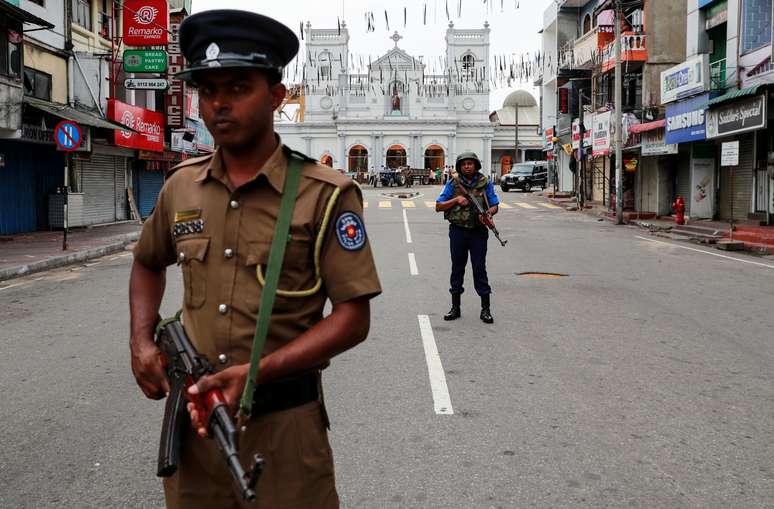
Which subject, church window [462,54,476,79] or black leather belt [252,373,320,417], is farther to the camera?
church window [462,54,476,79]

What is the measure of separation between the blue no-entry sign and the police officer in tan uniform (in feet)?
47.6

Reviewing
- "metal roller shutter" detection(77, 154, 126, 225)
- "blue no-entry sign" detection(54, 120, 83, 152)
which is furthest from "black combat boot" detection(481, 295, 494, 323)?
"metal roller shutter" detection(77, 154, 126, 225)

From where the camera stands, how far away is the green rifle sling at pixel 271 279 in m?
1.88

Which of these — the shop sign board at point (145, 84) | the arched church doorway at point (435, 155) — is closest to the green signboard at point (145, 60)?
the shop sign board at point (145, 84)

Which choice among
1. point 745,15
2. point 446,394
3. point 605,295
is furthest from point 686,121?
point 446,394

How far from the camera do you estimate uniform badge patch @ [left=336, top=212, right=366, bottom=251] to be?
2027mm

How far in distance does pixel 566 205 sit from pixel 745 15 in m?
14.6

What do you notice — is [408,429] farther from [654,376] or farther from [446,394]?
[654,376]

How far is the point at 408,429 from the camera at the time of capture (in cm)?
477

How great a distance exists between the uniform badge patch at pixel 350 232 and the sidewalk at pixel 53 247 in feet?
38.5

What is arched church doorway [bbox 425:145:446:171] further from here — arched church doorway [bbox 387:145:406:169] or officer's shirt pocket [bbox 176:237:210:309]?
officer's shirt pocket [bbox 176:237:210:309]

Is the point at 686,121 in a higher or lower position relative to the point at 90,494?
higher

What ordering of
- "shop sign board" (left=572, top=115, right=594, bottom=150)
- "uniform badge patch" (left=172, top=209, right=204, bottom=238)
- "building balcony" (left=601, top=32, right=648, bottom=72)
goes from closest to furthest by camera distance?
"uniform badge patch" (left=172, top=209, right=204, bottom=238) < "building balcony" (left=601, top=32, right=648, bottom=72) < "shop sign board" (left=572, top=115, right=594, bottom=150)

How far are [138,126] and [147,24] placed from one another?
3114mm
